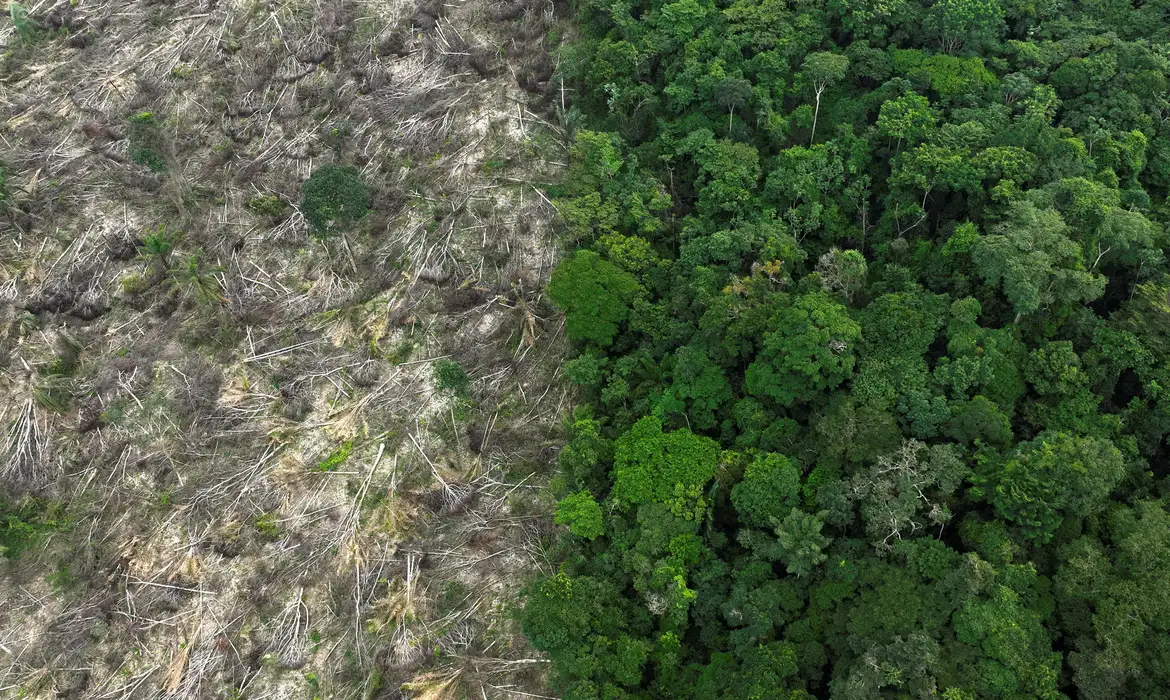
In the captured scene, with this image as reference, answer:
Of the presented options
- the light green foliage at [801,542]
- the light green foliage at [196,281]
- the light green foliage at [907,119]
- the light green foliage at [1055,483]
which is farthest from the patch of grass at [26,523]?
the light green foliage at [907,119]

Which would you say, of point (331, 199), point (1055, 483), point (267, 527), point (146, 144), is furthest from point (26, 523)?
point (1055, 483)

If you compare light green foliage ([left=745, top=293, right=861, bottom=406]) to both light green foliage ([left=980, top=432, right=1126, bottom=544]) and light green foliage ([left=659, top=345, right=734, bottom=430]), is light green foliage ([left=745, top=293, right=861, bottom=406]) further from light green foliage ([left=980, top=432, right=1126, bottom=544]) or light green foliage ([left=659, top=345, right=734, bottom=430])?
light green foliage ([left=980, top=432, right=1126, bottom=544])

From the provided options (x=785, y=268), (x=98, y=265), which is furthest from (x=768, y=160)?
(x=98, y=265)

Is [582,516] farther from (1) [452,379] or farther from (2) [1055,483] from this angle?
(2) [1055,483]

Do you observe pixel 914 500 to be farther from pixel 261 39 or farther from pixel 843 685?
pixel 261 39

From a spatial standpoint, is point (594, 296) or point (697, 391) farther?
point (594, 296)

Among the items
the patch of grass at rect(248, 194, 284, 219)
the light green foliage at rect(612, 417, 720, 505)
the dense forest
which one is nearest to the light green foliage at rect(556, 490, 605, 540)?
the dense forest
